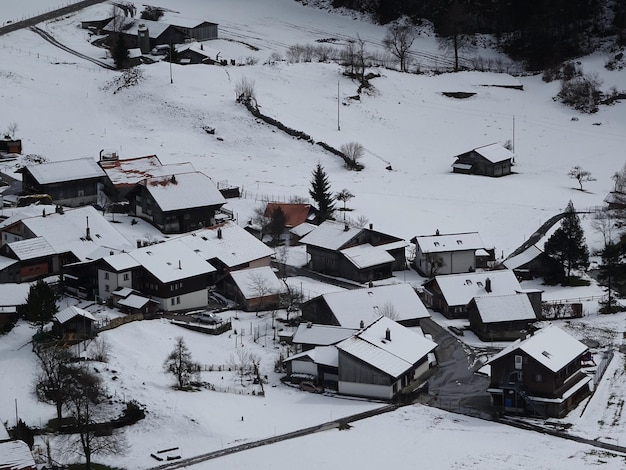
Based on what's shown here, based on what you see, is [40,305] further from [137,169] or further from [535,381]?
[137,169]

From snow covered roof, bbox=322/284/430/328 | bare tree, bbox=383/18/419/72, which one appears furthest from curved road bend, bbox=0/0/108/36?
snow covered roof, bbox=322/284/430/328

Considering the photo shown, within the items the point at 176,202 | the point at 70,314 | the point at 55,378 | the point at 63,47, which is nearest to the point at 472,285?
the point at 176,202

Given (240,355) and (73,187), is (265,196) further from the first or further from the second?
(240,355)

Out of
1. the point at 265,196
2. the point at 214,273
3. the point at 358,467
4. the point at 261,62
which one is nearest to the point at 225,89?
the point at 261,62

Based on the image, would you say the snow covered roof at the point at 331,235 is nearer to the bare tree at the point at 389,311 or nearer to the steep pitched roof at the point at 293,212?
the steep pitched roof at the point at 293,212

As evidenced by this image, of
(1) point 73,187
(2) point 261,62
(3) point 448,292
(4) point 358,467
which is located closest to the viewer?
(4) point 358,467
